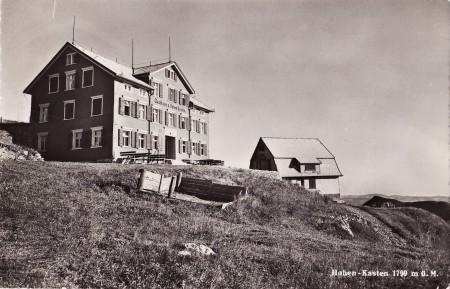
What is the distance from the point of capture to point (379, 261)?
948 cm

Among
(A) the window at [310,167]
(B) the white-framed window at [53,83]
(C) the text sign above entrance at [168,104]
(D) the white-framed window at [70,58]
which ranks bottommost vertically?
(A) the window at [310,167]

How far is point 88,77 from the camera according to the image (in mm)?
30516

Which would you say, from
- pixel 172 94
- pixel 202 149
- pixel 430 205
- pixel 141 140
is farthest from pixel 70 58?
pixel 430 205

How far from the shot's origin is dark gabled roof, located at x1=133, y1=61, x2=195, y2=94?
33841mm

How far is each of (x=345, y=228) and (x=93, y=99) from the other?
73.6ft

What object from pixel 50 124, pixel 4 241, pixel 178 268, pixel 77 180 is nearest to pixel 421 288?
pixel 178 268

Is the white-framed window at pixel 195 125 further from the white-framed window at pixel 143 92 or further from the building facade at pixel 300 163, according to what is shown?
the building facade at pixel 300 163

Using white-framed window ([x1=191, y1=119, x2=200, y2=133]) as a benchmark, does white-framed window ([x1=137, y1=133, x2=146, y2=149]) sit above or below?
below

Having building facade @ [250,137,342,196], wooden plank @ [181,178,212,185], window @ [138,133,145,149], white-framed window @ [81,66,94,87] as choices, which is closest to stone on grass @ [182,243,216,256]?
wooden plank @ [181,178,212,185]

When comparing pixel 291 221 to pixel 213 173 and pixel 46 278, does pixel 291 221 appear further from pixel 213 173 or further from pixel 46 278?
pixel 46 278

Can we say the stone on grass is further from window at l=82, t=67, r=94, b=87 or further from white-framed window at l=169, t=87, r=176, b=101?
white-framed window at l=169, t=87, r=176, b=101

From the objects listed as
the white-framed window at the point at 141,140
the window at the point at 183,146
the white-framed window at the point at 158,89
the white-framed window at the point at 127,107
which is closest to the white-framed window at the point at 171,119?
the window at the point at 183,146

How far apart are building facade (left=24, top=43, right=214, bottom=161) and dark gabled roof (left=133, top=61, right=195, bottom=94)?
127 millimetres

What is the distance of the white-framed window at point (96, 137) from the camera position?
29.1 metres
